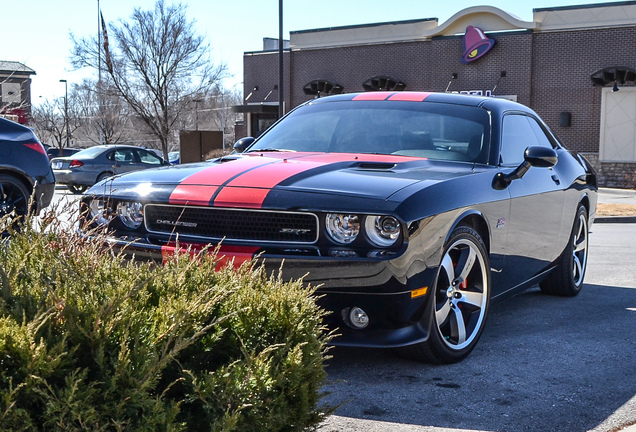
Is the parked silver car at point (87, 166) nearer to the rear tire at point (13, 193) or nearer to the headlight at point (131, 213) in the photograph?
the rear tire at point (13, 193)

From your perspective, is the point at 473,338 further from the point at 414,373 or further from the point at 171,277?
the point at 171,277

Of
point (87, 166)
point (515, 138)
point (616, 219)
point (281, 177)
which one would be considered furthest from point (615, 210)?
point (281, 177)

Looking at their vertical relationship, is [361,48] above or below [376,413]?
above

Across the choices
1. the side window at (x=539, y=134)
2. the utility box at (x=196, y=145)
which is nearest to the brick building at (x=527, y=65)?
the utility box at (x=196, y=145)

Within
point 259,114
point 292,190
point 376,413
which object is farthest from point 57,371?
point 259,114

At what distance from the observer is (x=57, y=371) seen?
6.64ft

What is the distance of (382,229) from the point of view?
3957 mm

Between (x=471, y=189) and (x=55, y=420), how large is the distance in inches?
124

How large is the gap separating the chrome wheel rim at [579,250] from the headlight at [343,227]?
331cm

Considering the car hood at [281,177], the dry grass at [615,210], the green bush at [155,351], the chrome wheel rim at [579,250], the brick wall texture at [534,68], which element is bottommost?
the dry grass at [615,210]

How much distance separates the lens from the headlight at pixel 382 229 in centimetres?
393

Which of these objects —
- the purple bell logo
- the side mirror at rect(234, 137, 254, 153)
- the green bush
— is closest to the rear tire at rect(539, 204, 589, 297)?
the side mirror at rect(234, 137, 254, 153)

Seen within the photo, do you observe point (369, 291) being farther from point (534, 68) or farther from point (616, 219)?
point (534, 68)

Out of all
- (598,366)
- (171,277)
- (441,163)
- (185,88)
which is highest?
(185,88)
